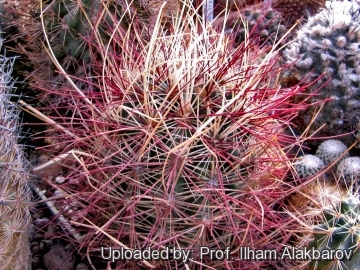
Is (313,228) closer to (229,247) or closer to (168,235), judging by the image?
(229,247)

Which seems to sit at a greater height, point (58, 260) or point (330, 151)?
point (330, 151)

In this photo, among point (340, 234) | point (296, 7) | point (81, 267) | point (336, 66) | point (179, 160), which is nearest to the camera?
point (179, 160)

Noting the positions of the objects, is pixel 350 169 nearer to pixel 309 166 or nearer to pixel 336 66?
pixel 309 166

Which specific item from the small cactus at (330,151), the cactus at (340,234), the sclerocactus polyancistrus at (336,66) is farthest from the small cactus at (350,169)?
the cactus at (340,234)

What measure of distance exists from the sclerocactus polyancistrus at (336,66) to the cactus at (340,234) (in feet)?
1.71

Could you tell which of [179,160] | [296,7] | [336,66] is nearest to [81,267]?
[179,160]

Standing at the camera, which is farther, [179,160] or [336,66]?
[336,66]

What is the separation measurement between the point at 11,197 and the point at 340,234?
2.20ft

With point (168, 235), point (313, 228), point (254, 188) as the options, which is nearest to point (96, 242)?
point (168, 235)

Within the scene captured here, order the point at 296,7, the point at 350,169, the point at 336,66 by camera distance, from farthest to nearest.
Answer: the point at 296,7
the point at 336,66
the point at 350,169

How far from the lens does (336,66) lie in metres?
1.64

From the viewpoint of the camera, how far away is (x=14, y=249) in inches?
42.8

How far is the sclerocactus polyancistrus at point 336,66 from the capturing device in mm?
1608

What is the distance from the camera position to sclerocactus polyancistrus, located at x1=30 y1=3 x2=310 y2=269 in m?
0.99
